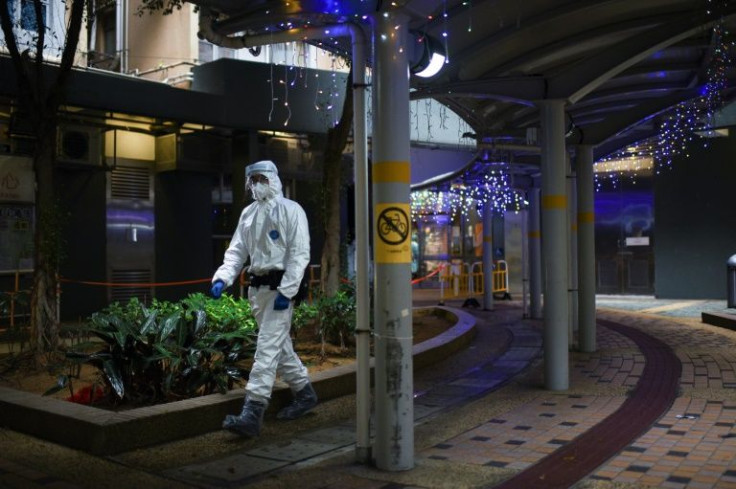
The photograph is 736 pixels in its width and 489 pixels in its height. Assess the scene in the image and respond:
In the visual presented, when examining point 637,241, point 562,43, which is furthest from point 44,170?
point 637,241

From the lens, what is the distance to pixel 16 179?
44.6 ft

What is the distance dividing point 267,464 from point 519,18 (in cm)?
522

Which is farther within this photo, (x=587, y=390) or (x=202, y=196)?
(x=202, y=196)

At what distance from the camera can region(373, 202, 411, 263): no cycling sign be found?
15.6 feet

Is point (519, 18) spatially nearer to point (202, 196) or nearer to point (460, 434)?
point (460, 434)

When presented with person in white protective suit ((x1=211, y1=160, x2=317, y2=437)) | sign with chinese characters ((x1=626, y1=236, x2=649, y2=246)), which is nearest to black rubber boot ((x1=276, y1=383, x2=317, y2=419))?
person in white protective suit ((x1=211, y1=160, x2=317, y2=437))

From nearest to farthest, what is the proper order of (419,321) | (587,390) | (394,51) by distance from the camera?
(394,51) < (587,390) < (419,321)

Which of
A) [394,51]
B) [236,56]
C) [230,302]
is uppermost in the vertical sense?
[236,56]

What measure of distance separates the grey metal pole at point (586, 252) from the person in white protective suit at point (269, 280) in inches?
202

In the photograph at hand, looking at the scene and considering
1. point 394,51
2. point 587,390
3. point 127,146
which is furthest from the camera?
point 127,146

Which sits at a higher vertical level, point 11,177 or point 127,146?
point 127,146

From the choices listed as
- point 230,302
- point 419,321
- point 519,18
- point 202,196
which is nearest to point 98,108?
point 202,196

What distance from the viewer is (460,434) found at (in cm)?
564

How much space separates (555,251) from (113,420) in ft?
15.1
